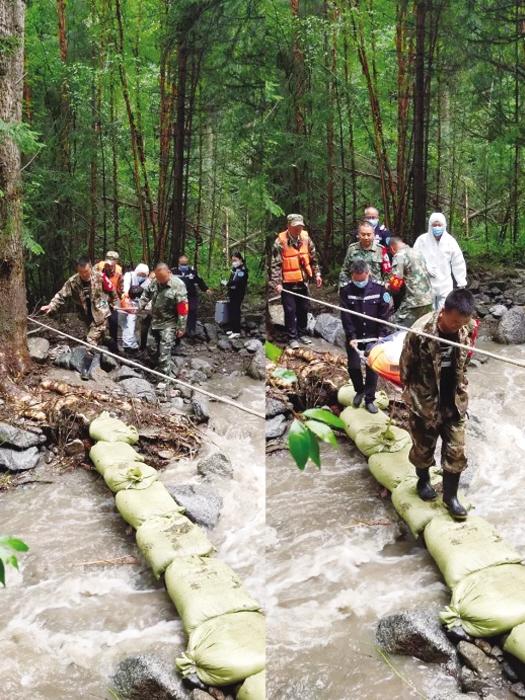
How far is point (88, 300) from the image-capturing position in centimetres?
618

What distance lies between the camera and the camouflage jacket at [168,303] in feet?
18.9

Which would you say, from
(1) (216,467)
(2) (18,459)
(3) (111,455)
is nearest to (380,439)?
(1) (216,467)

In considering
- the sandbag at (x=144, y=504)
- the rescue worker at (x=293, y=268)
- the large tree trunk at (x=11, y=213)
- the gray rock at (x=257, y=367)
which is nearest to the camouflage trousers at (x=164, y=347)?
the gray rock at (x=257, y=367)

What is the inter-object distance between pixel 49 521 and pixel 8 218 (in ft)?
9.98

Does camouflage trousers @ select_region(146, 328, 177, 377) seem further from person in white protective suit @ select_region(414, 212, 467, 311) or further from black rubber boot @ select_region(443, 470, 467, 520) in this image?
black rubber boot @ select_region(443, 470, 467, 520)

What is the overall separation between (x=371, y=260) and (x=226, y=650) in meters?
2.31

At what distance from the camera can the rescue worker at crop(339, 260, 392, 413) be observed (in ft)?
11.7

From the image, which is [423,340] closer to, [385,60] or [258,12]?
[258,12]

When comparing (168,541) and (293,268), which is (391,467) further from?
(293,268)

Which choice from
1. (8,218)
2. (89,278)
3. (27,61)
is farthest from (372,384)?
(27,61)

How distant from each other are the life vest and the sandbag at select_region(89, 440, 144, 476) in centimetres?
268

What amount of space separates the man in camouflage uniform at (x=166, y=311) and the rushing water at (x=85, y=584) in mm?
1342

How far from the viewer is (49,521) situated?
4121mm

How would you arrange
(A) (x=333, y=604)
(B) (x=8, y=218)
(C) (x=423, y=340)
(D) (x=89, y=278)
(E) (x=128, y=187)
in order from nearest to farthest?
(A) (x=333, y=604)
(C) (x=423, y=340)
(B) (x=8, y=218)
(D) (x=89, y=278)
(E) (x=128, y=187)
